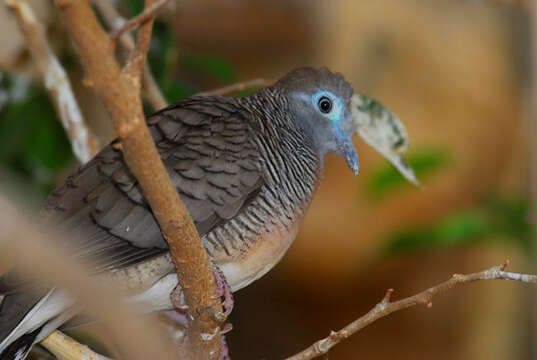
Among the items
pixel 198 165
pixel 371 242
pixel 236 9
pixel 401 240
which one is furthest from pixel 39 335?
pixel 236 9

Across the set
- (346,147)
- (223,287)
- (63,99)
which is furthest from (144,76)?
(223,287)

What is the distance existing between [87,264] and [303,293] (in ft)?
14.3

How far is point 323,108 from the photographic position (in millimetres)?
2521

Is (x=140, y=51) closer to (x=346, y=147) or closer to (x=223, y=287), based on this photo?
(x=223, y=287)

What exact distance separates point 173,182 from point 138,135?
0.75m

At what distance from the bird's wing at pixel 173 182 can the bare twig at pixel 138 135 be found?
346 mm

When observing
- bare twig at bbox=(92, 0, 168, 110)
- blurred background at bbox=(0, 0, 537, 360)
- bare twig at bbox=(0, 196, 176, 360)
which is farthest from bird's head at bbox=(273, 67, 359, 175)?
blurred background at bbox=(0, 0, 537, 360)

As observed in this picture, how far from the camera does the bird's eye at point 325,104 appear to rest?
2.51m

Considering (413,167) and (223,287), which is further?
(413,167)

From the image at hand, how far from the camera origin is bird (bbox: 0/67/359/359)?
2.00m

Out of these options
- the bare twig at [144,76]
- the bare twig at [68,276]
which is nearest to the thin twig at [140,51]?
the bare twig at [68,276]

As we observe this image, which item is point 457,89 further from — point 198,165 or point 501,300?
point 198,165

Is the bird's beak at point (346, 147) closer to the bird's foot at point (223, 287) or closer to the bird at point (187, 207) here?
the bird at point (187, 207)

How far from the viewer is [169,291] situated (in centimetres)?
216
